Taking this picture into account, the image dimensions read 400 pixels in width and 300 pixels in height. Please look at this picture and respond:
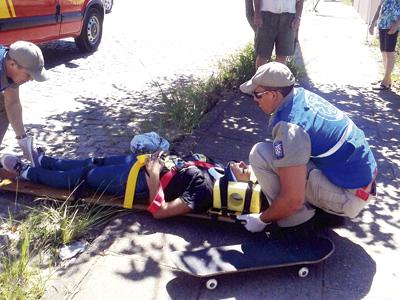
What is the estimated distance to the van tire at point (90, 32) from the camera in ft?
27.5

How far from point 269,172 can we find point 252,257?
0.57 m

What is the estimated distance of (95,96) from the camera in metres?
6.37

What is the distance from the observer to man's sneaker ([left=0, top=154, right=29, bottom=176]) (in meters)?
3.88

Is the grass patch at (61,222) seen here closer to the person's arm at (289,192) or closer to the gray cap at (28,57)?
the gray cap at (28,57)

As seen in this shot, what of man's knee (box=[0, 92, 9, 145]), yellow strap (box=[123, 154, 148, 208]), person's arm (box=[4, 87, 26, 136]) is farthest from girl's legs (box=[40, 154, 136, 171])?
man's knee (box=[0, 92, 9, 145])

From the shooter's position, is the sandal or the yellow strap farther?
the sandal

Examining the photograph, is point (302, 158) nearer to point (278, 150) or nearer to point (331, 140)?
point (278, 150)

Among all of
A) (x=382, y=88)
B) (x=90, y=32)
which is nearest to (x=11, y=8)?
(x=90, y=32)

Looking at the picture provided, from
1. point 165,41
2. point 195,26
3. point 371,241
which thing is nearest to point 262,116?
point 371,241

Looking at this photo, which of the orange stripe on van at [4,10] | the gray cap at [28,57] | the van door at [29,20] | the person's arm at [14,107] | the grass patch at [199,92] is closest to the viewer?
the gray cap at [28,57]

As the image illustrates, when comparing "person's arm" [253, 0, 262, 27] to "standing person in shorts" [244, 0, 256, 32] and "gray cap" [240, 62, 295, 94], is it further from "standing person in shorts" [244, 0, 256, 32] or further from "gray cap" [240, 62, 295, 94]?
"gray cap" [240, 62, 295, 94]

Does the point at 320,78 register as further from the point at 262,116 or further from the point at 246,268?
the point at 246,268

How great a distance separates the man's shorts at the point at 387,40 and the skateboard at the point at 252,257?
185 inches

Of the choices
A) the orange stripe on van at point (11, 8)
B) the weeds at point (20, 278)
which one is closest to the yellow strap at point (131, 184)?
the weeds at point (20, 278)
